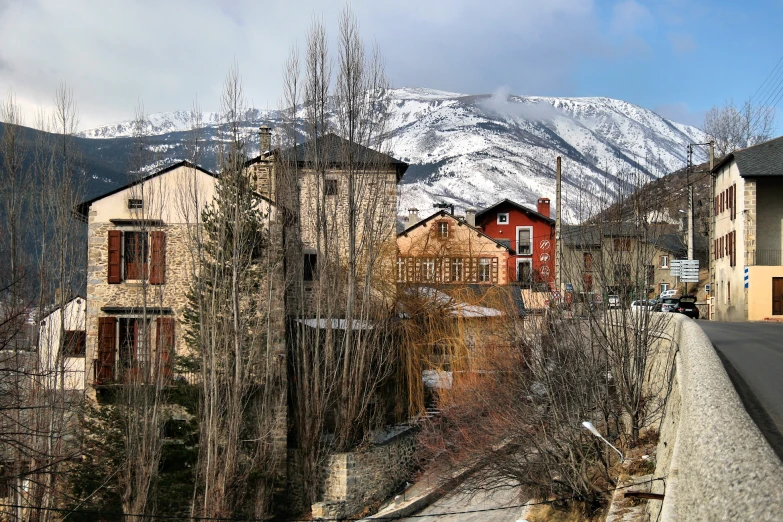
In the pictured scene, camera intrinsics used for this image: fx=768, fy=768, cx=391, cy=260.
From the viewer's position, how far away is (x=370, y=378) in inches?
986

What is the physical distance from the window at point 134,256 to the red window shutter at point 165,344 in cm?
126

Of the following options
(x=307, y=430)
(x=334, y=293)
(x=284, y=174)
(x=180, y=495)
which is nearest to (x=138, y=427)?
(x=180, y=495)

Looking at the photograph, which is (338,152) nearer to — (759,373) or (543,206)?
(759,373)

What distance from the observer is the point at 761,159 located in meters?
37.4

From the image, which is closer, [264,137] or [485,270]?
[264,137]

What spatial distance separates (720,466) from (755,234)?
117 ft

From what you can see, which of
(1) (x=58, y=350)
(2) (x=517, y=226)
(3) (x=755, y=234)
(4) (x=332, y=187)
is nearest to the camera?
(1) (x=58, y=350)

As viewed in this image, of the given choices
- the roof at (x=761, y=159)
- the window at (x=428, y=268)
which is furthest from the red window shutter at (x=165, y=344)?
the roof at (x=761, y=159)

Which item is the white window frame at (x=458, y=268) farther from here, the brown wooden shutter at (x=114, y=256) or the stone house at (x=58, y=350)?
the brown wooden shutter at (x=114, y=256)

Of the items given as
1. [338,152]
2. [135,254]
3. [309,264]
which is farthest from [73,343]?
[338,152]

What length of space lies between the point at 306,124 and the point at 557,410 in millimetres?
13787

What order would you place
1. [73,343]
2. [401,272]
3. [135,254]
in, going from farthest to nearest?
[401,272] → [73,343] → [135,254]

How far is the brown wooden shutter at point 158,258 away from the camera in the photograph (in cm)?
2352

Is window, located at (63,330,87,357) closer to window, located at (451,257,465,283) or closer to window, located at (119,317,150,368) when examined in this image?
window, located at (119,317,150,368)
